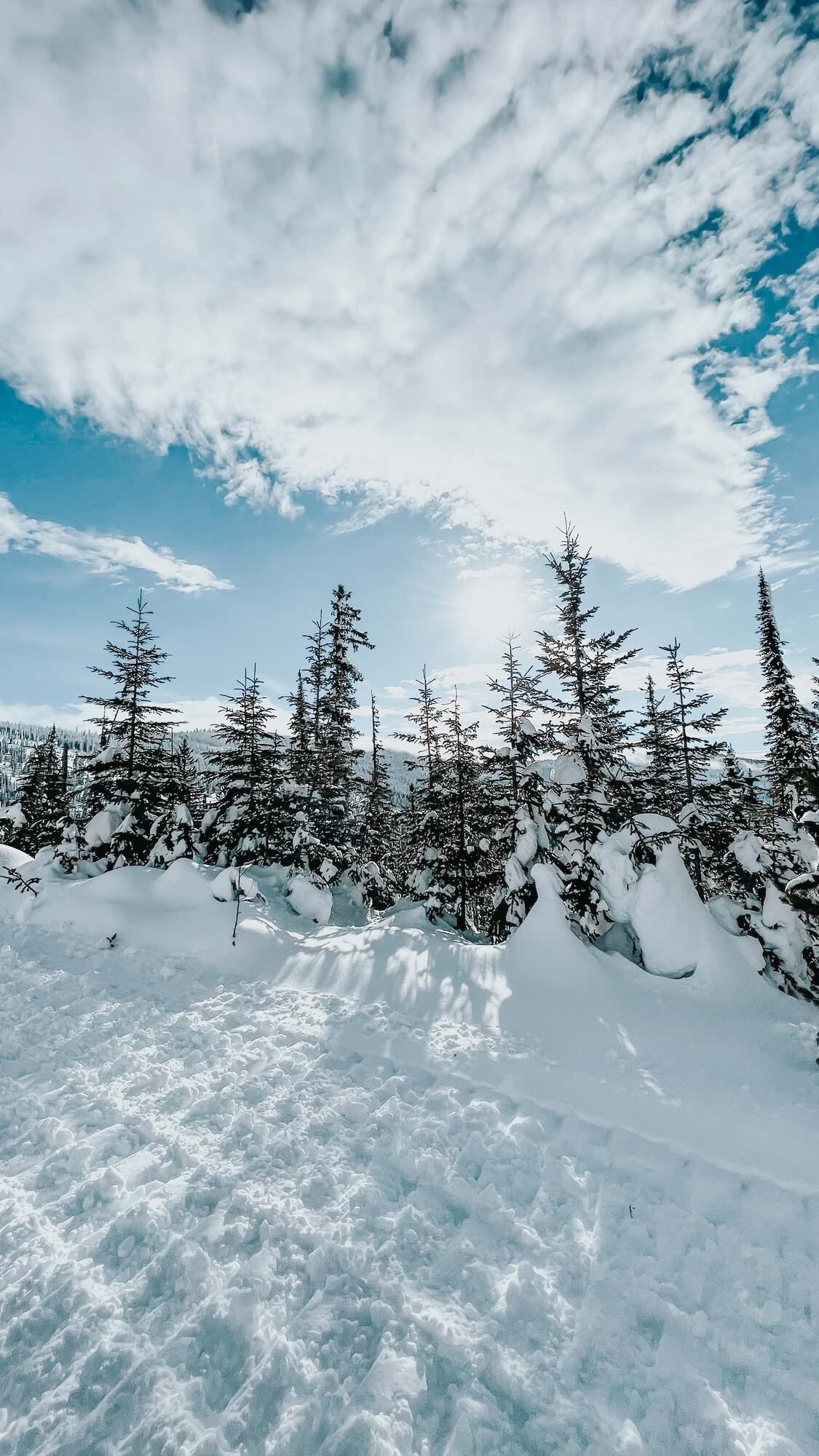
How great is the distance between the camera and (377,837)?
2619 cm

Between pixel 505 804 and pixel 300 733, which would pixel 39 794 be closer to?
pixel 300 733

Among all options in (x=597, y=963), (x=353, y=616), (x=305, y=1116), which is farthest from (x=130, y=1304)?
(x=353, y=616)

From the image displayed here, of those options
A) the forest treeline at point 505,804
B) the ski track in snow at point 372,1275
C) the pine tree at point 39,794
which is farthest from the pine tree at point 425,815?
the pine tree at point 39,794

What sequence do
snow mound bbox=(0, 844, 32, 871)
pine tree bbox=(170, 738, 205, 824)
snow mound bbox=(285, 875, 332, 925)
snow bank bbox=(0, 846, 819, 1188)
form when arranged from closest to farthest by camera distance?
snow bank bbox=(0, 846, 819, 1188) < snow mound bbox=(285, 875, 332, 925) < snow mound bbox=(0, 844, 32, 871) < pine tree bbox=(170, 738, 205, 824)

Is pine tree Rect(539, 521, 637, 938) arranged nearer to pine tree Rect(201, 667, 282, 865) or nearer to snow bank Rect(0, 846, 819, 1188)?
snow bank Rect(0, 846, 819, 1188)

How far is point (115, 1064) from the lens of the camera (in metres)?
7.53

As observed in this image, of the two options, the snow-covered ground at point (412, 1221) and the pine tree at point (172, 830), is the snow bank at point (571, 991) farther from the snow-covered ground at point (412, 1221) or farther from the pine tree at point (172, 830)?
the pine tree at point (172, 830)

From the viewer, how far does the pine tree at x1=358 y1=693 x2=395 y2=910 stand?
20.7 metres

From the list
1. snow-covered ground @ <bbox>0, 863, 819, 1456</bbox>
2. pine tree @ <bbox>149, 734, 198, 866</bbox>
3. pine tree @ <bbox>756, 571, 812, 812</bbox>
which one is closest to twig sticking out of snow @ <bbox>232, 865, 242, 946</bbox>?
snow-covered ground @ <bbox>0, 863, 819, 1456</bbox>

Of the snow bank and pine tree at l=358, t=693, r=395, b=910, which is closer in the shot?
the snow bank

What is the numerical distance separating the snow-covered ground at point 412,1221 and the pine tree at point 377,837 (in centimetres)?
1084

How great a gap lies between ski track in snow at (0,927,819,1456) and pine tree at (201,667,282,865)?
34.8ft

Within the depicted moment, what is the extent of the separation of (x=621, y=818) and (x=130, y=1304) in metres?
12.3

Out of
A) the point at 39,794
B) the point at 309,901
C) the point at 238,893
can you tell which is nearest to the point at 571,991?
the point at 238,893
